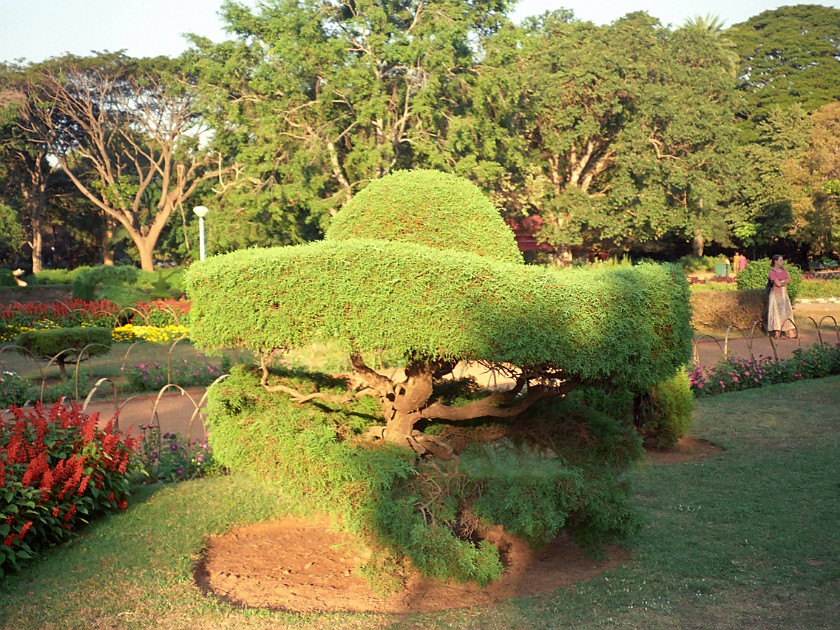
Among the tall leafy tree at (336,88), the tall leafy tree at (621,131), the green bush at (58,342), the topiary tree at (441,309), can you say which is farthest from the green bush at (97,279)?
the topiary tree at (441,309)

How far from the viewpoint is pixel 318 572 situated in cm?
479

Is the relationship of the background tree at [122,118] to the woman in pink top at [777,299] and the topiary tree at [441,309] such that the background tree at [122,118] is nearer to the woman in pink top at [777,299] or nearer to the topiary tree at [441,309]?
the woman in pink top at [777,299]

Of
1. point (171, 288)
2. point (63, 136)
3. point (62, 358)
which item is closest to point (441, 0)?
point (171, 288)

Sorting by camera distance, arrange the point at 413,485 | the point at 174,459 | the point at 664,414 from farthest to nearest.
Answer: the point at 664,414 → the point at 174,459 → the point at 413,485

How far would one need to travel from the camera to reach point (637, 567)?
15.8ft

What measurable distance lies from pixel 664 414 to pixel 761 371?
4434 millimetres

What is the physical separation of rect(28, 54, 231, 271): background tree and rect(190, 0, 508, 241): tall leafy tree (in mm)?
7469

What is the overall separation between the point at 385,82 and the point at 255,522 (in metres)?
19.2

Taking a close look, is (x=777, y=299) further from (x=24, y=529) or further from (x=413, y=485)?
(x=24, y=529)

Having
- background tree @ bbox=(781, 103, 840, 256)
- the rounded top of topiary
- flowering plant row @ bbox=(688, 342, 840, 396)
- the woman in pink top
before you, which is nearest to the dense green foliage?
the rounded top of topiary

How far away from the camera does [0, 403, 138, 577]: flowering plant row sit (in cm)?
468

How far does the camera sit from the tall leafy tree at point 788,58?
45.6 m

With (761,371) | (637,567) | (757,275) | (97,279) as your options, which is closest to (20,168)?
(97,279)

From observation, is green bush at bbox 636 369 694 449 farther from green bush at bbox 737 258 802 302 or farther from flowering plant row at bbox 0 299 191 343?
green bush at bbox 737 258 802 302
